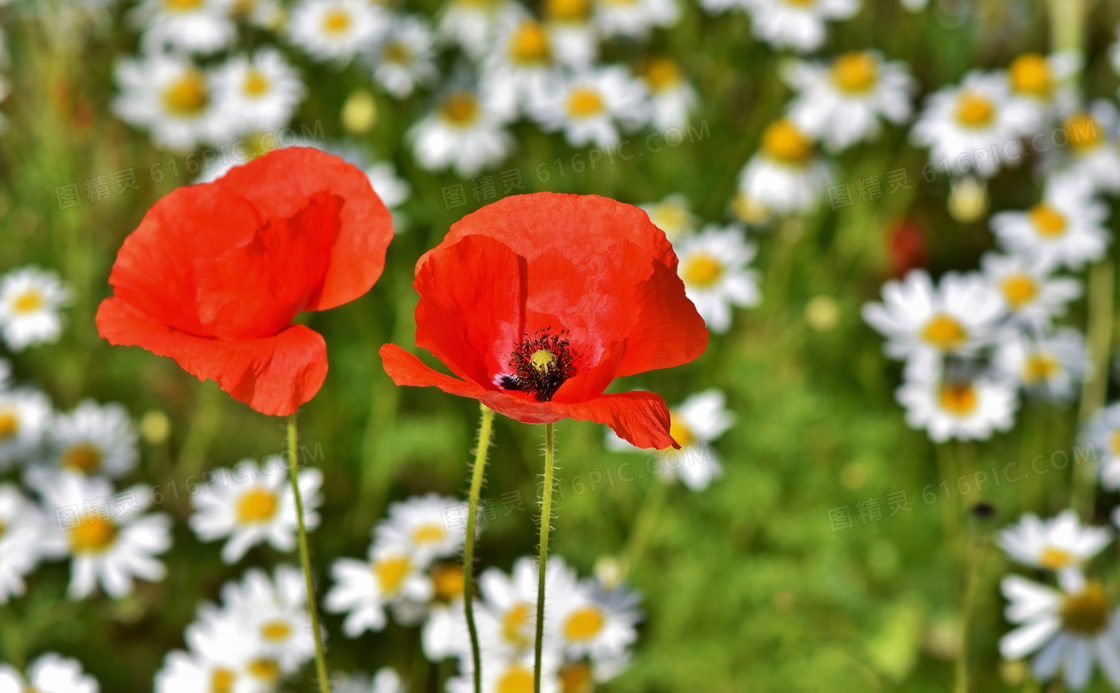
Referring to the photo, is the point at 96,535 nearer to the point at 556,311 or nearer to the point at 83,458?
the point at 83,458

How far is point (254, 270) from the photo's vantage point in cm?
91

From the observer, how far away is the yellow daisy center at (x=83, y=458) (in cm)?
234

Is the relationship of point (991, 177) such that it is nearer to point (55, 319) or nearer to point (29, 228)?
point (55, 319)

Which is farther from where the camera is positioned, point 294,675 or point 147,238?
point 294,675

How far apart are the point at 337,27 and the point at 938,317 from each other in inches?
84.9

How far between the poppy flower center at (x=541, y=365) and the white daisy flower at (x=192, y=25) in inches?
109

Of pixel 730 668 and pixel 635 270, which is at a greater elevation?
pixel 635 270

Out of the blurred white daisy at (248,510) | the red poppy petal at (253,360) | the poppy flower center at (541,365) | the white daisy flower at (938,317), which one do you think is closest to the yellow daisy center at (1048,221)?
the white daisy flower at (938,317)

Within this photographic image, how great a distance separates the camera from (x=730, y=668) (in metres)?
2.13

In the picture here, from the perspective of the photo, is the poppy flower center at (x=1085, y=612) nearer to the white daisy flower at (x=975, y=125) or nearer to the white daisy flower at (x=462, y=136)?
the white daisy flower at (x=975, y=125)

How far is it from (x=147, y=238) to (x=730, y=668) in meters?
1.63

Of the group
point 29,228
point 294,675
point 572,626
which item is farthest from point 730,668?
point 29,228

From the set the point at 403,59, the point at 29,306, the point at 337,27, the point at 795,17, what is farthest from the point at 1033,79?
the point at 29,306

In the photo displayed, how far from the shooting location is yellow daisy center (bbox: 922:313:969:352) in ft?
7.67
